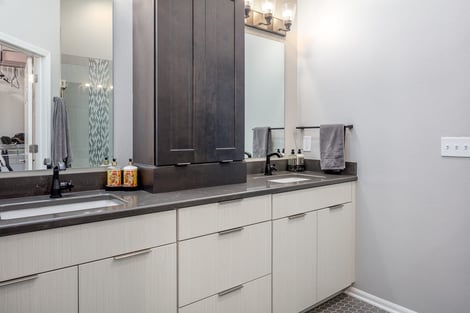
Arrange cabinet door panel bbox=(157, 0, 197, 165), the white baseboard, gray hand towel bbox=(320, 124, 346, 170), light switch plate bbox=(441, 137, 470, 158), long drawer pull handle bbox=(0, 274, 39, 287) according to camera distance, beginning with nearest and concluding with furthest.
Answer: long drawer pull handle bbox=(0, 274, 39, 287) → cabinet door panel bbox=(157, 0, 197, 165) → light switch plate bbox=(441, 137, 470, 158) → the white baseboard → gray hand towel bbox=(320, 124, 346, 170)

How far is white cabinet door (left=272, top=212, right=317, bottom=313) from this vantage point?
5.97 feet

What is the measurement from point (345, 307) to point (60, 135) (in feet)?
7.02

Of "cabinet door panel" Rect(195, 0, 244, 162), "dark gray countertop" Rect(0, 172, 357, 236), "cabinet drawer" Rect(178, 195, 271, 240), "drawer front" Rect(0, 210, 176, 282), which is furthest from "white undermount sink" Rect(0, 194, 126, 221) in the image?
"cabinet door panel" Rect(195, 0, 244, 162)

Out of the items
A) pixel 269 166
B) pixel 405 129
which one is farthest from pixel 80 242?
pixel 405 129

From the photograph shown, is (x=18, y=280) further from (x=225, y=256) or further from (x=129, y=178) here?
(x=225, y=256)

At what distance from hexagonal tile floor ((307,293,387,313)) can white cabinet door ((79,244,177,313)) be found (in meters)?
1.21

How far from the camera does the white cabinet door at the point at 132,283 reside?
1.17m

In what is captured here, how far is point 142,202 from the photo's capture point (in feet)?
4.53

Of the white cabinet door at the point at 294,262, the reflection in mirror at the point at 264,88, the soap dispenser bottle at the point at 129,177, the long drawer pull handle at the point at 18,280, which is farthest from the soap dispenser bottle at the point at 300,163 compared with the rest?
the long drawer pull handle at the point at 18,280

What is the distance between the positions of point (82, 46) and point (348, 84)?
1846 millimetres

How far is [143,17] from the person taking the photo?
1.71m

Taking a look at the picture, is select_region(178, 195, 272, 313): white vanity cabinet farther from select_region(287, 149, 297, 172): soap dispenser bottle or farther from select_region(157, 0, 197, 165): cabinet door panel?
select_region(287, 149, 297, 172): soap dispenser bottle

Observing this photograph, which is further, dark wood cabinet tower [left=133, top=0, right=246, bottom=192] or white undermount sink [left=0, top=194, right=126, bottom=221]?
dark wood cabinet tower [left=133, top=0, right=246, bottom=192]

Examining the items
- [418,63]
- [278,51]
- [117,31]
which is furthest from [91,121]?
[418,63]
